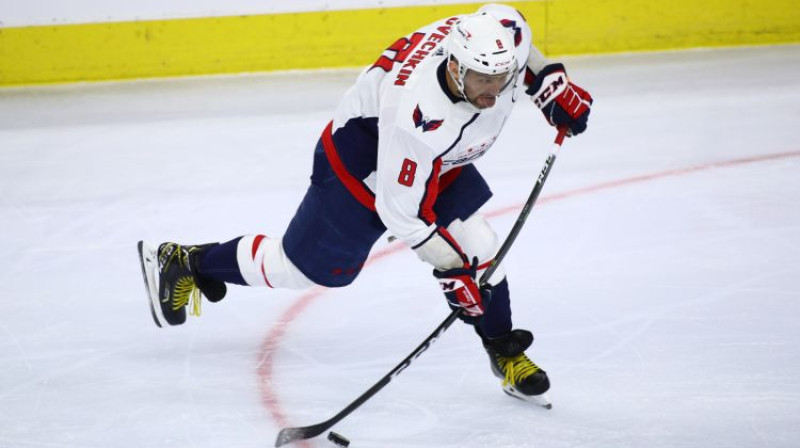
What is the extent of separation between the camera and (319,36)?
6.61 meters

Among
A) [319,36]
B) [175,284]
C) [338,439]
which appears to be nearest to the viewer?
[338,439]

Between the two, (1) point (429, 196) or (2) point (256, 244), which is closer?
(1) point (429, 196)

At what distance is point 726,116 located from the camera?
5.14m

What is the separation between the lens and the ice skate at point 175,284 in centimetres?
292

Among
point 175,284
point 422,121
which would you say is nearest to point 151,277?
point 175,284

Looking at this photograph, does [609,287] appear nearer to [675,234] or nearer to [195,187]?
[675,234]

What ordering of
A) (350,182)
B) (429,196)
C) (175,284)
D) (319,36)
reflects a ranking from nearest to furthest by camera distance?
(429,196) → (350,182) → (175,284) → (319,36)

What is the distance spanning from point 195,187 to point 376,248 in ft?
3.77

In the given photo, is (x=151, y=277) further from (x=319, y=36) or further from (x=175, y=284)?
(x=319, y=36)

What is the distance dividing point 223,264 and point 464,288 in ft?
2.65

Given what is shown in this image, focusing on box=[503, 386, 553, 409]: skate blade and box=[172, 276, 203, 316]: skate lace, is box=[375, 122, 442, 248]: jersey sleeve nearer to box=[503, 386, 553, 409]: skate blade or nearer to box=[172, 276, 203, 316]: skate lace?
box=[503, 386, 553, 409]: skate blade

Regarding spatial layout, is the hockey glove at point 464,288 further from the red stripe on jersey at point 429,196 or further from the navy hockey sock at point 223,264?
the navy hockey sock at point 223,264

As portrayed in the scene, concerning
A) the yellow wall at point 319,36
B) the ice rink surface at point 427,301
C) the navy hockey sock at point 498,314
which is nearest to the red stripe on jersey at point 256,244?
the ice rink surface at point 427,301

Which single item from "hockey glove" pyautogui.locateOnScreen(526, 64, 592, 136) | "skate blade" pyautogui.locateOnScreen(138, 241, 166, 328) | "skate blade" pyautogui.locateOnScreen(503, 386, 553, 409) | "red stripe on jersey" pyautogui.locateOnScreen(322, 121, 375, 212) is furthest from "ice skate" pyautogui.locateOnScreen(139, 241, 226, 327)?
"hockey glove" pyautogui.locateOnScreen(526, 64, 592, 136)
